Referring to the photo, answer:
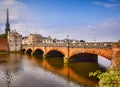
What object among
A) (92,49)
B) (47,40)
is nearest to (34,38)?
(47,40)

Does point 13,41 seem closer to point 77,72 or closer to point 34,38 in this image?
point 34,38

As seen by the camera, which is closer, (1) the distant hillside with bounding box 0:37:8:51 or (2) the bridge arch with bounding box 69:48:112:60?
(2) the bridge arch with bounding box 69:48:112:60

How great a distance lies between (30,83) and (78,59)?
3313 cm

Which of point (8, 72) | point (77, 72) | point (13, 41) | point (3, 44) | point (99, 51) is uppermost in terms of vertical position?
point (13, 41)

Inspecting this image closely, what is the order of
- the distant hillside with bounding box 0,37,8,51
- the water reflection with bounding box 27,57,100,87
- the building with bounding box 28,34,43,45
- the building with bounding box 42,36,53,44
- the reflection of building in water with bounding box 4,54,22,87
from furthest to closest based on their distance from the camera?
1. the building with bounding box 42,36,53,44
2. the building with bounding box 28,34,43,45
3. the distant hillside with bounding box 0,37,8,51
4. the reflection of building in water with bounding box 4,54,22,87
5. the water reflection with bounding box 27,57,100,87

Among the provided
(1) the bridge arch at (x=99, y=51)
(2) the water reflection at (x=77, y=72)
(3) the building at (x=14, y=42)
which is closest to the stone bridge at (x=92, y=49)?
(1) the bridge arch at (x=99, y=51)

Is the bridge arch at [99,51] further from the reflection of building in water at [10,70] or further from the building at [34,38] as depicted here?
the building at [34,38]

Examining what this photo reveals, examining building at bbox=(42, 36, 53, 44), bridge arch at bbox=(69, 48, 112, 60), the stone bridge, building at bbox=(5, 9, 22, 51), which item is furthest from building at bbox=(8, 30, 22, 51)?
bridge arch at bbox=(69, 48, 112, 60)

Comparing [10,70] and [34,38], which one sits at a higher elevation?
[34,38]

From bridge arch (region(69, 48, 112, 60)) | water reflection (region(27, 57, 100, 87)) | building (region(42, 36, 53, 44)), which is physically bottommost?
water reflection (region(27, 57, 100, 87))

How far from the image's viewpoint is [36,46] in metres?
85.1

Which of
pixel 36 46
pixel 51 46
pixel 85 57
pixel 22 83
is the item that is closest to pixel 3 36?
pixel 36 46

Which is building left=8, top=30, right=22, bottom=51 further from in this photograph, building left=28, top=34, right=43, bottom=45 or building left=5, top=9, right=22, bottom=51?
building left=28, top=34, right=43, bottom=45

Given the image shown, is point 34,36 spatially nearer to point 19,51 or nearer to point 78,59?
point 19,51
